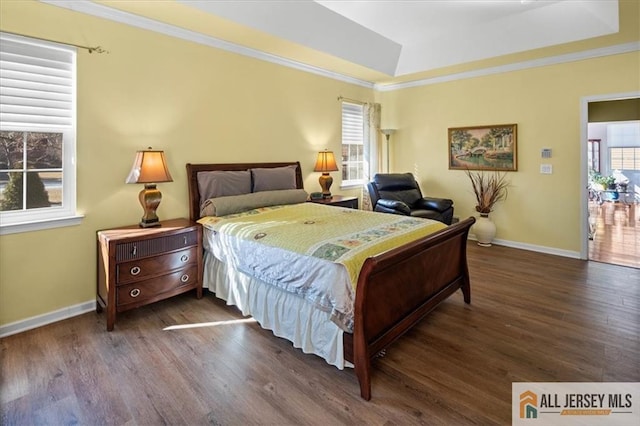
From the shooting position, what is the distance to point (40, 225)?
8.90ft

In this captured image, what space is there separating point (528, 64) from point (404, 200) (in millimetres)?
2471

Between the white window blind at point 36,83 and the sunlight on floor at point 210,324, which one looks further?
the sunlight on floor at point 210,324

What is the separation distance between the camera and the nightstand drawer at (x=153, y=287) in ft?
8.95

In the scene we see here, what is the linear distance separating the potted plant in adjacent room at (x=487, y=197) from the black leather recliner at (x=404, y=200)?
47cm

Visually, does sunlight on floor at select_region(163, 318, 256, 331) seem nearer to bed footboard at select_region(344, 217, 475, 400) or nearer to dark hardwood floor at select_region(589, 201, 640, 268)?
bed footboard at select_region(344, 217, 475, 400)

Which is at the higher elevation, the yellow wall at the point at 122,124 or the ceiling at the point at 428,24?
the ceiling at the point at 428,24

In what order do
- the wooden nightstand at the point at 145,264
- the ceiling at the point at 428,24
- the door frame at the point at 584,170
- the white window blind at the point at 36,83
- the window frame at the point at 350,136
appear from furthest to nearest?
the window frame at the point at 350,136 < the door frame at the point at 584,170 < the ceiling at the point at 428,24 < the wooden nightstand at the point at 145,264 < the white window blind at the point at 36,83

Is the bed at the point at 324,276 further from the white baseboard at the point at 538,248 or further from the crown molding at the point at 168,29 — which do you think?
the white baseboard at the point at 538,248

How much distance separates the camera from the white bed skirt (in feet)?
6.93

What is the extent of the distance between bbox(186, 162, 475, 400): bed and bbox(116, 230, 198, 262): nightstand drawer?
0.19 meters

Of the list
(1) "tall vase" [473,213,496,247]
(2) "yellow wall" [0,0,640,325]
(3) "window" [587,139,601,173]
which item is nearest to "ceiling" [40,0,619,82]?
(2) "yellow wall" [0,0,640,325]

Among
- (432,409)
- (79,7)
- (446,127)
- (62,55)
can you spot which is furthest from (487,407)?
(446,127)

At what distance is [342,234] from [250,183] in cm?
179

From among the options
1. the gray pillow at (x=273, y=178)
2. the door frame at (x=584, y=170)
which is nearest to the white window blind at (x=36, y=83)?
the gray pillow at (x=273, y=178)
